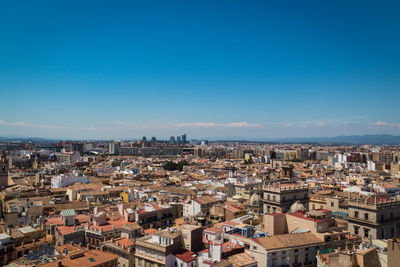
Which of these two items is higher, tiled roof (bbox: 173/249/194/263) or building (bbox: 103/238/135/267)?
tiled roof (bbox: 173/249/194/263)

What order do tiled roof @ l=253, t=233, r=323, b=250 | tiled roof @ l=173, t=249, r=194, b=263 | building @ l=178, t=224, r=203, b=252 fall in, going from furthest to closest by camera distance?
building @ l=178, t=224, r=203, b=252 → tiled roof @ l=253, t=233, r=323, b=250 → tiled roof @ l=173, t=249, r=194, b=263

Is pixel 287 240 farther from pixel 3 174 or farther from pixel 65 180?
pixel 3 174

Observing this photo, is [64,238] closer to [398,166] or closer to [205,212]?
[205,212]

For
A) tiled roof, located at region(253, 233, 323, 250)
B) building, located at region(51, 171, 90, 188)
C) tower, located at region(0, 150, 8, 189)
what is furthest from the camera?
building, located at region(51, 171, 90, 188)

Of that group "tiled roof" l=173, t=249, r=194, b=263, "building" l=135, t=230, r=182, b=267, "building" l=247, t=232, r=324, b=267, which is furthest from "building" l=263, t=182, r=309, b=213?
"tiled roof" l=173, t=249, r=194, b=263

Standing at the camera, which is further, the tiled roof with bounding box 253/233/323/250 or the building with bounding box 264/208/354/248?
the building with bounding box 264/208/354/248

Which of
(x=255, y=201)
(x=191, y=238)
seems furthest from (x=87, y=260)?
(x=255, y=201)

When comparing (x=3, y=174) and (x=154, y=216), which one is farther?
(x=3, y=174)

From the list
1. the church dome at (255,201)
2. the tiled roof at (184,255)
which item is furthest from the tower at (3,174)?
the tiled roof at (184,255)

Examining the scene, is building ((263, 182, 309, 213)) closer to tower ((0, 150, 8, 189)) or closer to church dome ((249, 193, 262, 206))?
church dome ((249, 193, 262, 206))
